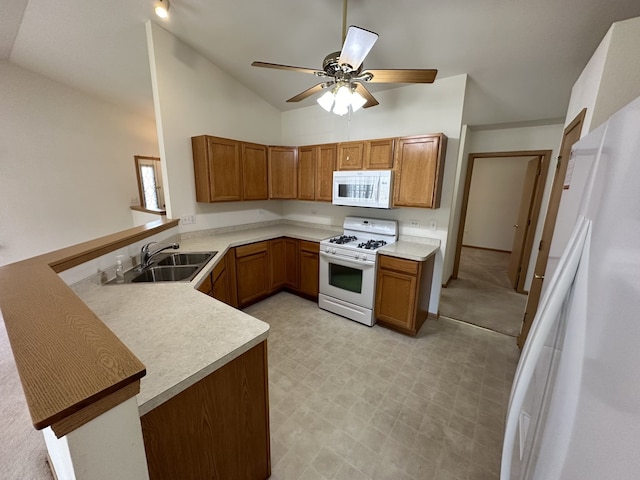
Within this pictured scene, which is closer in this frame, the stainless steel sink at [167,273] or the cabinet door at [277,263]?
the stainless steel sink at [167,273]

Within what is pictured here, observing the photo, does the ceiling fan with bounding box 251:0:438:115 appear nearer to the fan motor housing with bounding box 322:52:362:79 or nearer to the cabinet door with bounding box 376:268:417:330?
the fan motor housing with bounding box 322:52:362:79

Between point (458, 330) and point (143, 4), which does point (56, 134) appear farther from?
point (458, 330)

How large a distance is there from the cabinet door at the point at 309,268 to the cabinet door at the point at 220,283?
1030 millimetres

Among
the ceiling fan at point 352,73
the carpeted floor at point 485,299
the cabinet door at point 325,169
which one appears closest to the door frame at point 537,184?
the carpeted floor at point 485,299

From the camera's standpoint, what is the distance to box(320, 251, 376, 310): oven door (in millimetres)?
2732

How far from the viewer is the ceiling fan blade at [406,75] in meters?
1.56

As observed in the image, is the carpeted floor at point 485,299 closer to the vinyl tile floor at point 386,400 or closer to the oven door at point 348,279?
the vinyl tile floor at point 386,400

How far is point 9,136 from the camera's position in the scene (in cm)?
318

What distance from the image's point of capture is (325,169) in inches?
130

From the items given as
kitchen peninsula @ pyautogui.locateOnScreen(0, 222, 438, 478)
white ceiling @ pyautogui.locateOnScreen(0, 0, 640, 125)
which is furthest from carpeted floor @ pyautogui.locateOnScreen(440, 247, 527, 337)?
kitchen peninsula @ pyautogui.locateOnScreen(0, 222, 438, 478)

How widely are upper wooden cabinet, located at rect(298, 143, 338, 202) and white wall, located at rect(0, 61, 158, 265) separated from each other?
3443mm

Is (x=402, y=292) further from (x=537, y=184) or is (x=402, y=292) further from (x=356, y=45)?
(x=537, y=184)

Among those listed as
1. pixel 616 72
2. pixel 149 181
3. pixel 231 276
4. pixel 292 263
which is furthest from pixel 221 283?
pixel 149 181

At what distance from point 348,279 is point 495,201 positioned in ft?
16.7
